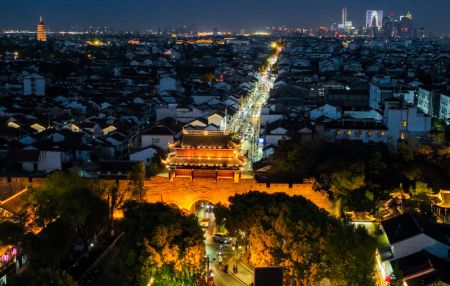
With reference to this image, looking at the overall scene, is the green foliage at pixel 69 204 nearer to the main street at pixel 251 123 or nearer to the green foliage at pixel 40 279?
the green foliage at pixel 40 279

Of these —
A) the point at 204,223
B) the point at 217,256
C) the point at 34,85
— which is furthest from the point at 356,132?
the point at 34,85

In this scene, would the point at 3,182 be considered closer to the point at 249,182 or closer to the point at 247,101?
the point at 249,182

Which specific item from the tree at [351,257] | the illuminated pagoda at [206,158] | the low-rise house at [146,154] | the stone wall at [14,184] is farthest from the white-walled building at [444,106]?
the stone wall at [14,184]

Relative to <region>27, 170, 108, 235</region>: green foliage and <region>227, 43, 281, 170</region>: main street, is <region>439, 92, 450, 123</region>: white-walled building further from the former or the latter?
<region>27, 170, 108, 235</region>: green foliage

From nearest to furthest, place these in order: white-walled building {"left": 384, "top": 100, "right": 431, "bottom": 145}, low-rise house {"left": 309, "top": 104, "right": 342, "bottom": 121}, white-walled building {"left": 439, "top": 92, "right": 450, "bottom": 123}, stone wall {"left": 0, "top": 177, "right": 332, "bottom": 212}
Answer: stone wall {"left": 0, "top": 177, "right": 332, "bottom": 212}, white-walled building {"left": 384, "top": 100, "right": 431, "bottom": 145}, low-rise house {"left": 309, "top": 104, "right": 342, "bottom": 121}, white-walled building {"left": 439, "top": 92, "right": 450, "bottom": 123}

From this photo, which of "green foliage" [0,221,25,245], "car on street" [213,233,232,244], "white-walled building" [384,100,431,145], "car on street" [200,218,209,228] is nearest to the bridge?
"car on street" [200,218,209,228]

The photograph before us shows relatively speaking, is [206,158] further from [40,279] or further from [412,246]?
[40,279]

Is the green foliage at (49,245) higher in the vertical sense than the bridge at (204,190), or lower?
lower
